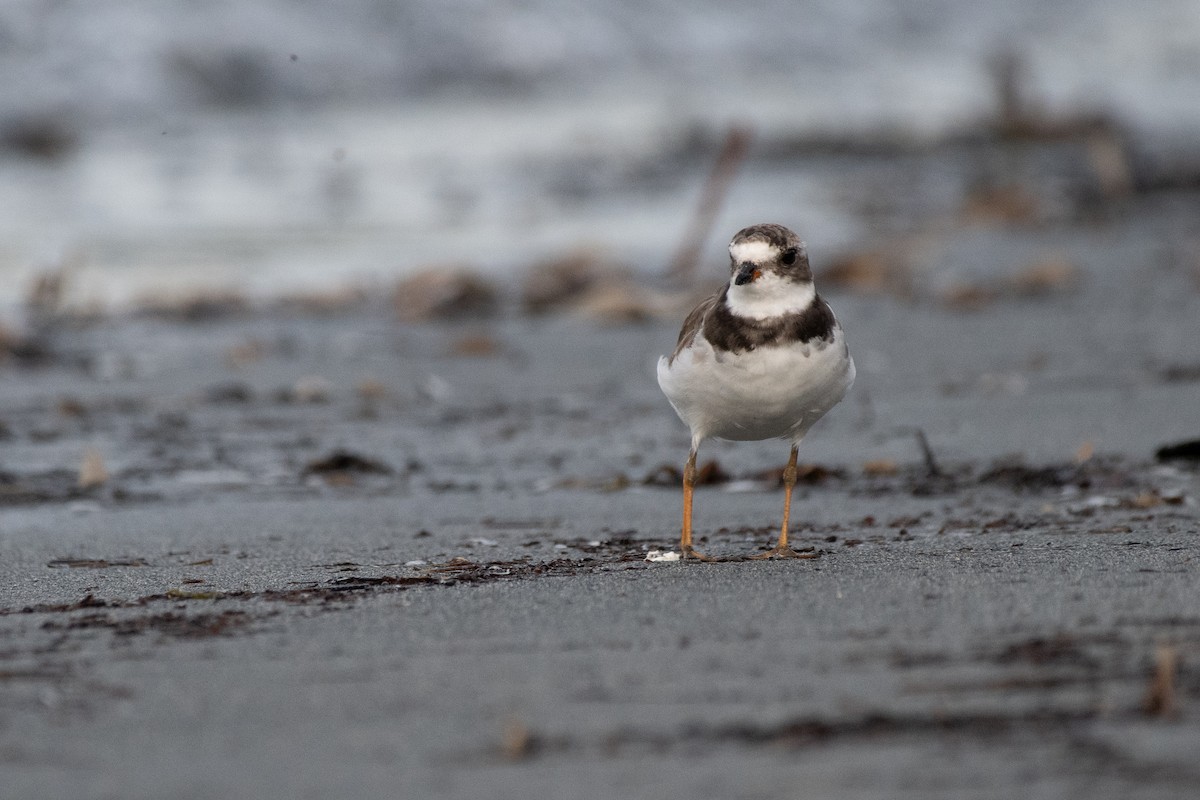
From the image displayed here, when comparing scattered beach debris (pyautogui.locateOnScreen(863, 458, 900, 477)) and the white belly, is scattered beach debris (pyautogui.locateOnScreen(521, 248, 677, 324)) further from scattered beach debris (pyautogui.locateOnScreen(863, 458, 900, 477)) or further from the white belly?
the white belly

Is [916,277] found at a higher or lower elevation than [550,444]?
higher

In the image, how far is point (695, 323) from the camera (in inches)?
154

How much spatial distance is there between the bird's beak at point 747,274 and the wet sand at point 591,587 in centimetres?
63

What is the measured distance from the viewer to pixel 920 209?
13992 millimetres

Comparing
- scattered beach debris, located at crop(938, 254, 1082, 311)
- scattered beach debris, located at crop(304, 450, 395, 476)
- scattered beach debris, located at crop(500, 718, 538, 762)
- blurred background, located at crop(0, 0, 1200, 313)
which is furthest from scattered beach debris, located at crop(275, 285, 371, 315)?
scattered beach debris, located at crop(500, 718, 538, 762)

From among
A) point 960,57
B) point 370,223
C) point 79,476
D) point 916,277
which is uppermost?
point 960,57

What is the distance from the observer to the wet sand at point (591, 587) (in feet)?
6.77

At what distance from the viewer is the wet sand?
2062 millimetres

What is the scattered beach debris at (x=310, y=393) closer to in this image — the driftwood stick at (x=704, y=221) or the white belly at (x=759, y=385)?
the white belly at (x=759, y=385)

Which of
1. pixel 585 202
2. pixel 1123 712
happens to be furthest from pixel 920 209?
pixel 1123 712

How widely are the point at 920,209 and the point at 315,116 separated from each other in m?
8.97

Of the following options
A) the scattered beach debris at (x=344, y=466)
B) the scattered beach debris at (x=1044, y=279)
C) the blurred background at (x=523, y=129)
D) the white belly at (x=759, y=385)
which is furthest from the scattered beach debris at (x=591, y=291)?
the white belly at (x=759, y=385)

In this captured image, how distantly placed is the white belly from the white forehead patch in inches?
8.4

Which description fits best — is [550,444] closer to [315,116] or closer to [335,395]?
[335,395]
